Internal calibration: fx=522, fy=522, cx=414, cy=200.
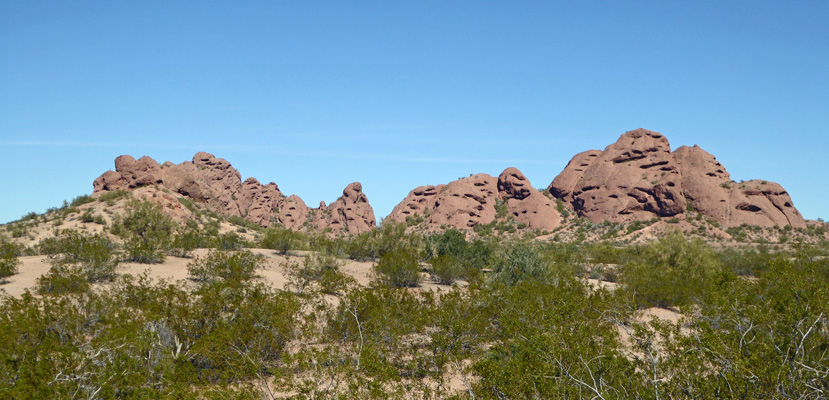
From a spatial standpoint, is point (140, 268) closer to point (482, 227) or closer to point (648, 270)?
point (648, 270)

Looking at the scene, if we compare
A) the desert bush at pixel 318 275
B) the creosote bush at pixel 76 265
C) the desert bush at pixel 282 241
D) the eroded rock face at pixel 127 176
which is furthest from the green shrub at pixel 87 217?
the desert bush at pixel 318 275

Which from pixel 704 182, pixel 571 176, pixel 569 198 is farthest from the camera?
pixel 571 176

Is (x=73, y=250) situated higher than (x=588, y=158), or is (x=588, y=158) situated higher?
(x=588, y=158)

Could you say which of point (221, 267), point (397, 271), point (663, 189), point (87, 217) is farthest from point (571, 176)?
point (221, 267)

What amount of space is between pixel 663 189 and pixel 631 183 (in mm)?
4910

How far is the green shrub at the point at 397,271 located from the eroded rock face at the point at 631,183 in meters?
56.5

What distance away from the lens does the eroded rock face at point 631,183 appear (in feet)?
237

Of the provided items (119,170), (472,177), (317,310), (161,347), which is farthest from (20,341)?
(472,177)

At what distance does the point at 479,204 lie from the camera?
3278 inches

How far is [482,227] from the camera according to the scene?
78688 millimetres

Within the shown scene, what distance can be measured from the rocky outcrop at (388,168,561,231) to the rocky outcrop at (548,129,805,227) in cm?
657

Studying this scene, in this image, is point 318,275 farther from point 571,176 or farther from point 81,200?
point 571,176

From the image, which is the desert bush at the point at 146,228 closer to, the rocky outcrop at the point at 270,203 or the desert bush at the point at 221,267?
the desert bush at the point at 221,267

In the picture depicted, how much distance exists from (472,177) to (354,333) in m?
75.4
